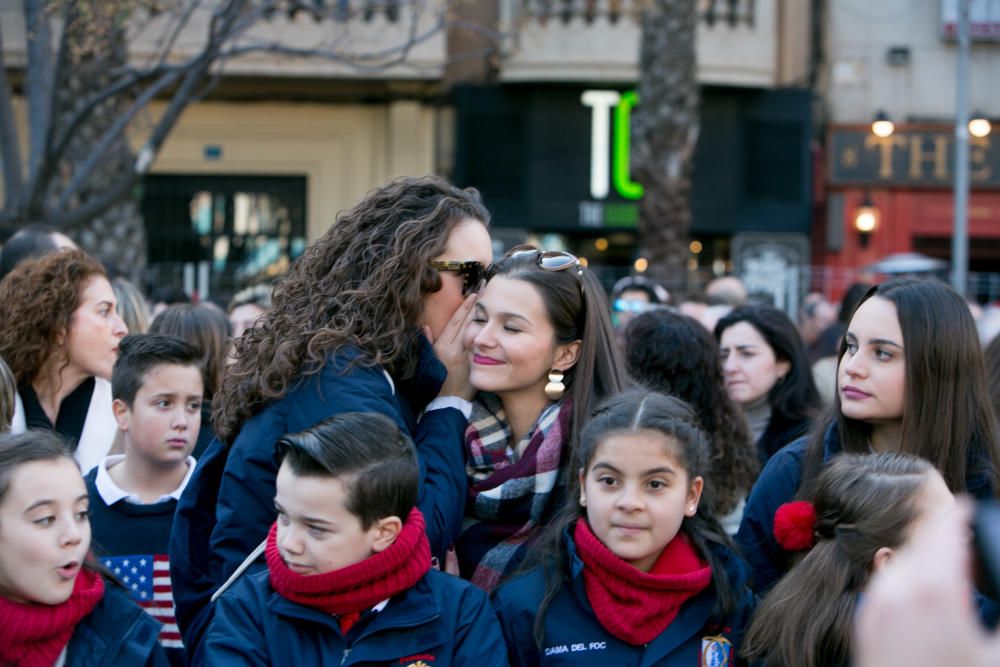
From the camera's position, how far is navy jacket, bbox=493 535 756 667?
10.5ft

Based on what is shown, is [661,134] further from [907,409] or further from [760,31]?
[907,409]

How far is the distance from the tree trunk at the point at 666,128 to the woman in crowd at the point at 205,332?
992 centimetres

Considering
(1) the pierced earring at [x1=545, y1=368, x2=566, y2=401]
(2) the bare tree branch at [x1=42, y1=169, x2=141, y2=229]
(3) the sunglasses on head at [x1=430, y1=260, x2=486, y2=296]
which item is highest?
(2) the bare tree branch at [x1=42, y1=169, x2=141, y2=229]

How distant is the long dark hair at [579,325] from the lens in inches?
139

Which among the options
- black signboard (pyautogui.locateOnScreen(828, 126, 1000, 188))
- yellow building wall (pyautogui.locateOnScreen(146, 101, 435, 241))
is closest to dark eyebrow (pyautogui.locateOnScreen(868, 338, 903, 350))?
yellow building wall (pyautogui.locateOnScreen(146, 101, 435, 241))

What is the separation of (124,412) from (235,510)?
144 centimetres

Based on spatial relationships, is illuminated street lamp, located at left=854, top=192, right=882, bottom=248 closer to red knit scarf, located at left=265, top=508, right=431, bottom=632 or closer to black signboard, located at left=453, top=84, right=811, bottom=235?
black signboard, located at left=453, top=84, right=811, bottom=235

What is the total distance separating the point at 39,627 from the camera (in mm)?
Result: 2998

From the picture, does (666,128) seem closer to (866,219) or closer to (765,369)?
(866,219)

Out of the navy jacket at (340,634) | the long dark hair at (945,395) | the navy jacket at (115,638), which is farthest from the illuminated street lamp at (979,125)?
the navy jacket at (115,638)

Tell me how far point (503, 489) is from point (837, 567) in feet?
2.84

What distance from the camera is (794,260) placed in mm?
18141

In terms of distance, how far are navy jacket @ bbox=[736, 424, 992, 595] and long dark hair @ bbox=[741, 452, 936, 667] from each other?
300 millimetres

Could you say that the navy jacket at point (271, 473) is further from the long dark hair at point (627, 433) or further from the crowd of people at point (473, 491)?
the long dark hair at point (627, 433)
